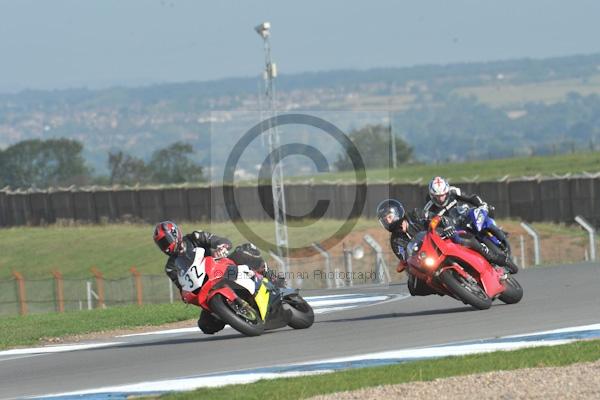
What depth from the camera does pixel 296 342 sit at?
1503 cm

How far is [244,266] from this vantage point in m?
15.6

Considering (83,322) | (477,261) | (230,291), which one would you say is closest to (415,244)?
(477,261)

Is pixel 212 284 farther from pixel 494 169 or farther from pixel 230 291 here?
pixel 494 169

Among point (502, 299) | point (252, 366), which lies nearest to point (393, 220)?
point (502, 299)

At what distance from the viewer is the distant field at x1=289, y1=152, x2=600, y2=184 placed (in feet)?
230

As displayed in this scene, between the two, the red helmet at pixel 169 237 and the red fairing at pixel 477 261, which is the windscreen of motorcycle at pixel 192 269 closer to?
the red helmet at pixel 169 237

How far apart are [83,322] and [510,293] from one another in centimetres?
735

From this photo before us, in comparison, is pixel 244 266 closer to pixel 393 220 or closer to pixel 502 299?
pixel 393 220

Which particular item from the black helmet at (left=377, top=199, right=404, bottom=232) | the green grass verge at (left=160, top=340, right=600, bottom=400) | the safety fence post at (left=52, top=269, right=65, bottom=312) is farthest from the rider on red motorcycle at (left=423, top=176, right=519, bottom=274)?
the safety fence post at (left=52, top=269, right=65, bottom=312)

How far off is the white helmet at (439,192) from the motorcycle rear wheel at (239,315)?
290 cm

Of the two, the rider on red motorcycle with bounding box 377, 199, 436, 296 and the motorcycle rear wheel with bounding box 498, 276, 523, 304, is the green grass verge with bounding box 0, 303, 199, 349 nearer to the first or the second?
the rider on red motorcycle with bounding box 377, 199, 436, 296

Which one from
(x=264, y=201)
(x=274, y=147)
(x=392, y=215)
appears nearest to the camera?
(x=392, y=215)

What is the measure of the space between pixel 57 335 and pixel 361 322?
16.2 feet

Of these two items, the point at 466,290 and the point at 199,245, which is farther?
the point at 466,290
